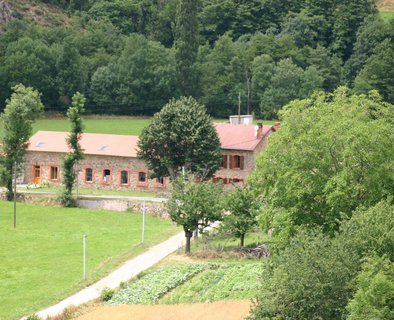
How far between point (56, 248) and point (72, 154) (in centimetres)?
1482

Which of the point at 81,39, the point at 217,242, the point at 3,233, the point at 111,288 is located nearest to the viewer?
the point at 111,288

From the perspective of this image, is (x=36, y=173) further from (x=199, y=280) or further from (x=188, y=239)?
(x=199, y=280)

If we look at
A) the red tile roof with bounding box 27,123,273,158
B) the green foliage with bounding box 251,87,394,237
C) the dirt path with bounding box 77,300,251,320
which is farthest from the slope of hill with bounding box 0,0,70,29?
the dirt path with bounding box 77,300,251,320

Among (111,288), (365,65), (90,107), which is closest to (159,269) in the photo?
(111,288)

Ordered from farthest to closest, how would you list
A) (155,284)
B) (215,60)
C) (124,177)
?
(215,60) → (124,177) → (155,284)

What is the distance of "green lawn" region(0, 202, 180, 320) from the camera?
58.9 m

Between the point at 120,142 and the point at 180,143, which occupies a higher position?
the point at 120,142

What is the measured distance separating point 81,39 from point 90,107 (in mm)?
15221

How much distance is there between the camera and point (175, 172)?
84.1 meters

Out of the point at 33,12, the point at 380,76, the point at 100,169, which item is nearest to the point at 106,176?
the point at 100,169

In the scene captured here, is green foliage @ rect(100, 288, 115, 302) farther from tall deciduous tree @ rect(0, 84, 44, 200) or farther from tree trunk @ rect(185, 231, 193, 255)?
tall deciduous tree @ rect(0, 84, 44, 200)

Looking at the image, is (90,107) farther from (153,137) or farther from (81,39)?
(153,137)

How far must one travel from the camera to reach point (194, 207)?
215ft

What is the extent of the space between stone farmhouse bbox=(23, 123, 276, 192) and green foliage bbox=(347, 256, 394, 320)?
43238 mm
